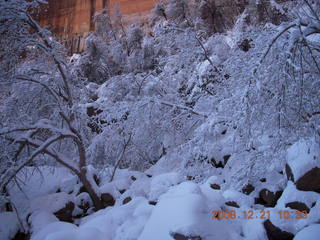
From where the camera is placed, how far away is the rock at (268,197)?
477cm

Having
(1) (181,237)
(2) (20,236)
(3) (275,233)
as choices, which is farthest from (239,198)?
(2) (20,236)

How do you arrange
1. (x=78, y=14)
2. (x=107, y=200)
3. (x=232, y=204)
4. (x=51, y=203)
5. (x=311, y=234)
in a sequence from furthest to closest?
(x=78, y=14) < (x=107, y=200) < (x=51, y=203) < (x=232, y=204) < (x=311, y=234)

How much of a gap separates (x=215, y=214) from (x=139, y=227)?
1.33 m

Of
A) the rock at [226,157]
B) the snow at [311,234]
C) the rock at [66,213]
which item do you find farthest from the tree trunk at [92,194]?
the snow at [311,234]

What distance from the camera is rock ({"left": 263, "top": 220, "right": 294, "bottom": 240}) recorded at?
3.51m

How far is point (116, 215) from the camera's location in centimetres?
492

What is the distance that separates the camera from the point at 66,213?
6609 millimetres

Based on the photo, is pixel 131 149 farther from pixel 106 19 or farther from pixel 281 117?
pixel 106 19

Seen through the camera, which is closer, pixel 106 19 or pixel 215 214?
pixel 215 214

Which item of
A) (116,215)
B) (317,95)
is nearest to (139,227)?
(116,215)

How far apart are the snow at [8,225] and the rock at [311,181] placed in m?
6.44

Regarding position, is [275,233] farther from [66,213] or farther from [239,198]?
[66,213]

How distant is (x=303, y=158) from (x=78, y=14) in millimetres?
32469
